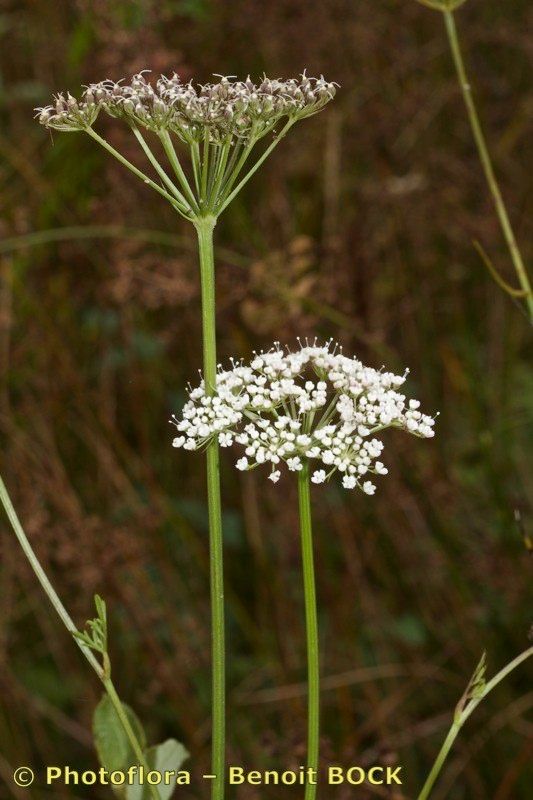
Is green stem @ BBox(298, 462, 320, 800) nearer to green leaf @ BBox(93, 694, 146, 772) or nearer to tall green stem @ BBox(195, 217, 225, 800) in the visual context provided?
tall green stem @ BBox(195, 217, 225, 800)

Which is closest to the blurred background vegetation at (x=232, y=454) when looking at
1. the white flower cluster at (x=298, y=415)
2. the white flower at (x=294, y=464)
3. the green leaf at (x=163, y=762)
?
the green leaf at (x=163, y=762)

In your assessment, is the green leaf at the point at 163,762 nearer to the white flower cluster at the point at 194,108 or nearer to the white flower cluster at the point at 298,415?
the white flower cluster at the point at 298,415

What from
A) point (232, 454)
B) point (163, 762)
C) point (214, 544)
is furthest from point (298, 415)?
point (232, 454)

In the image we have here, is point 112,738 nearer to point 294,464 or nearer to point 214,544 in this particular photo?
point 214,544

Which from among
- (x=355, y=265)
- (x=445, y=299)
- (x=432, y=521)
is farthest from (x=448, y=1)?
(x=445, y=299)

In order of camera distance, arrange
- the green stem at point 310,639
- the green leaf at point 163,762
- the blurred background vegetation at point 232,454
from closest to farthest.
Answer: the green stem at point 310,639 → the green leaf at point 163,762 → the blurred background vegetation at point 232,454

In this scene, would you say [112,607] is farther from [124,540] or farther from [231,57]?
[231,57]

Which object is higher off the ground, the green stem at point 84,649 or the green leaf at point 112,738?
the green stem at point 84,649
